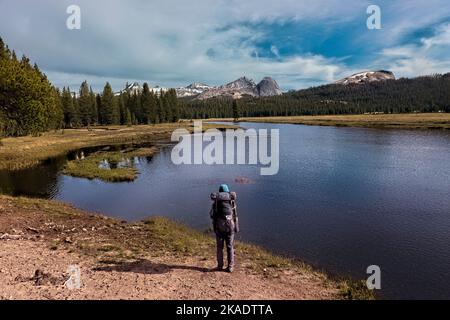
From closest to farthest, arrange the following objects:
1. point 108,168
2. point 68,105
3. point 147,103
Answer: point 108,168, point 68,105, point 147,103

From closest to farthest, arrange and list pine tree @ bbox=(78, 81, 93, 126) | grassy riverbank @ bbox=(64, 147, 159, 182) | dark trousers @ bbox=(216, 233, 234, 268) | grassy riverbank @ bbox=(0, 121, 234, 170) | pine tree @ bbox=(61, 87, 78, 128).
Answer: dark trousers @ bbox=(216, 233, 234, 268) < grassy riverbank @ bbox=(64, 147, 159, 182) < grassy riverbank @ bbox=(0, 121, 234, 170) < pine tree @ bbox=(61, 87, 78, 128) < pine tree @ bbox=(78, 81, 93, 126)

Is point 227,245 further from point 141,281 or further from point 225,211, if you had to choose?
point 141,281

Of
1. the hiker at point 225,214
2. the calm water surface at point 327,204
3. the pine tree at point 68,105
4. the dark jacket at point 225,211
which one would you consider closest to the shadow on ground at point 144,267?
the hiker at point 225,214

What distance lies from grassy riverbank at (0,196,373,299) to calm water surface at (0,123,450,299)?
304 centimetres

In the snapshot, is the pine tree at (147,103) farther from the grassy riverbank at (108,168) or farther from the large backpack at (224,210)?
the large backpack at (224,210)

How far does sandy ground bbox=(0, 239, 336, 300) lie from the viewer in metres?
12.1

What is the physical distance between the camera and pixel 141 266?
14719 millimetres

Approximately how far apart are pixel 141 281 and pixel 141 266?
64.9 inches

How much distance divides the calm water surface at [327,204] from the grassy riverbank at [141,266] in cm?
304
